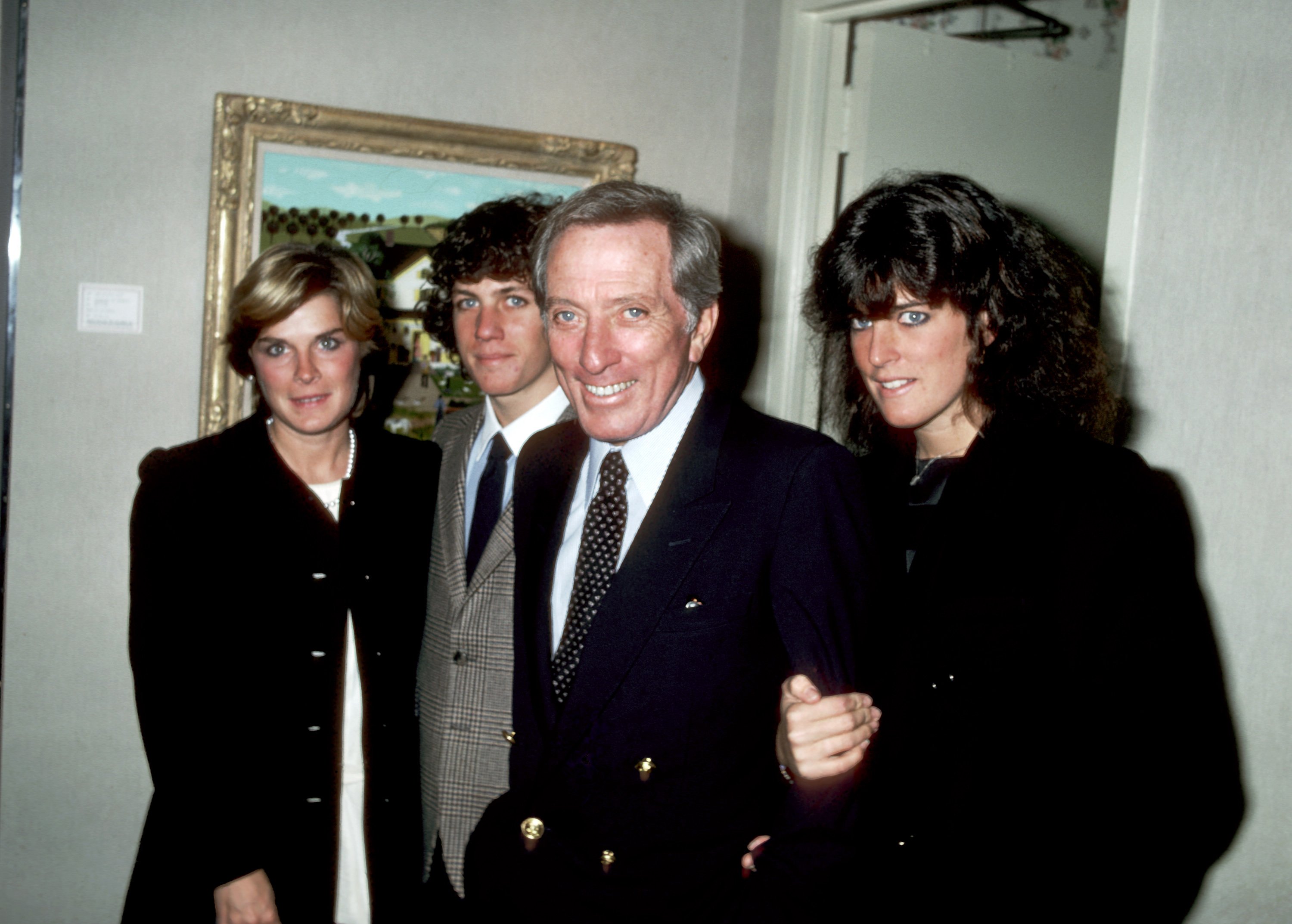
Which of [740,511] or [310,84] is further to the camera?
[310,84]

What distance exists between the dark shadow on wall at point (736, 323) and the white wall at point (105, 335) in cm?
92

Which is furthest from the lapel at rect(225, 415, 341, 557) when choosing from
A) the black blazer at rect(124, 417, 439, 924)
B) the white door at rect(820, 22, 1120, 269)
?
Result: the white door at rect(820, 22, 1120, 269)

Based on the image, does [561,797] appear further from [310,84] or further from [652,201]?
[310,84]

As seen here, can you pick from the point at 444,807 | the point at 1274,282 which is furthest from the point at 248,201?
the point at 1274,282

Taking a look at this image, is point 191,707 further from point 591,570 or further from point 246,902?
point 591,570

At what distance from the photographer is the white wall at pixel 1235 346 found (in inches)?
63.2

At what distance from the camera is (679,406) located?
1460mm

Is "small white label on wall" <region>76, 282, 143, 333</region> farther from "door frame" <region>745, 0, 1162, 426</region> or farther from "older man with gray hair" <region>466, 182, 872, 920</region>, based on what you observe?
"door frame" <region>745, 0, 1162, 426</region>

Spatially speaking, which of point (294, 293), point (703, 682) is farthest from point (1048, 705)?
point (294, 293)

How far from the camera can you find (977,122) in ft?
9.02

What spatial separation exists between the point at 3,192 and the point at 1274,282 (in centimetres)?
266

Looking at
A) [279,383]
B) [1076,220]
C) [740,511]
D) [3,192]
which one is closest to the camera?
[740,511]

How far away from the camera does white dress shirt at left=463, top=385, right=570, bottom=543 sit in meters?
1.78

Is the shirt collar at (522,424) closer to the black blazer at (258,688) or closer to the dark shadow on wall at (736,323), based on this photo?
the black blazer at (258,688)
